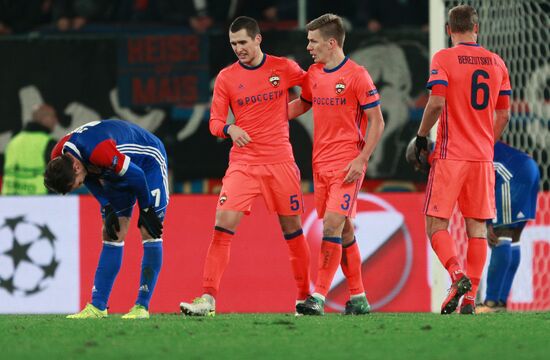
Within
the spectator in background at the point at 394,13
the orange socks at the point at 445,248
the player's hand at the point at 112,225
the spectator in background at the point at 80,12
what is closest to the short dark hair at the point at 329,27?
the orange socks at the point at 445,248

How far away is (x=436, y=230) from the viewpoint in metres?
7.65

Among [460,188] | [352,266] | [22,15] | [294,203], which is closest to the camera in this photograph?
[460,188]

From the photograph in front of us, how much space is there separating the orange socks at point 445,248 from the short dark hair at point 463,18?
1.24m

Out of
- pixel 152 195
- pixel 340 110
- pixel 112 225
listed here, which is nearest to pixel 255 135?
pixel 340 110

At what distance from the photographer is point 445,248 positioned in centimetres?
757

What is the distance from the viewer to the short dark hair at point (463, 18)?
761 centimetres

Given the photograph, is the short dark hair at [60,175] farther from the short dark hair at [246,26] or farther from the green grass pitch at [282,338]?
the short dark hair at [246,26]

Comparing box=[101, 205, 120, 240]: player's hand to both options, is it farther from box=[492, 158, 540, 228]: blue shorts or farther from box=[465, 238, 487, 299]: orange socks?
box=[492, 158, 540, 228]: blue shorts

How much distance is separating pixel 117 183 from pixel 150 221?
0.29 metres

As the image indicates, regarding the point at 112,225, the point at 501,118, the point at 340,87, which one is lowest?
the point at 112,225

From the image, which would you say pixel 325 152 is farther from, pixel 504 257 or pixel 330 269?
pixel 504 257

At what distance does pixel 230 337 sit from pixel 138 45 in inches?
252

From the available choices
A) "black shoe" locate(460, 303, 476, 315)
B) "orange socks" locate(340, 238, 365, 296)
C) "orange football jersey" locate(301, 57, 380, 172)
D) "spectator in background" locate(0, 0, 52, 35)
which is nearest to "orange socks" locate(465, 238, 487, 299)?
"black shoe" locate(460, 303, 476, 315)

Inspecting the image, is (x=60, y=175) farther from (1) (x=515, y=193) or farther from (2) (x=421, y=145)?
(1) (x=515, y=193)
